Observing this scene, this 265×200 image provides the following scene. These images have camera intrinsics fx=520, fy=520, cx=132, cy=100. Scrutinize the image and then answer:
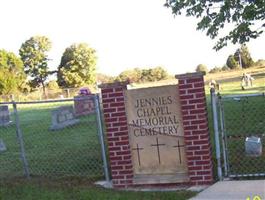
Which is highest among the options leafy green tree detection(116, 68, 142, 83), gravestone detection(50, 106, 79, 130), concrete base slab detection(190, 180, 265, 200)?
leafy green tree detection(116, 68, 142, 83)

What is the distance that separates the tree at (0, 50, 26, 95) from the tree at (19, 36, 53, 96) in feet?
13.2

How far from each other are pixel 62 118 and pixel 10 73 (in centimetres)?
5455

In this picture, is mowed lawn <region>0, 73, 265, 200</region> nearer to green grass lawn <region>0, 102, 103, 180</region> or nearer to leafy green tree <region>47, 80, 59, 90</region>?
green grass lawn <region>0, 102, 103, 180</region>

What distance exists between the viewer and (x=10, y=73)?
71.6m

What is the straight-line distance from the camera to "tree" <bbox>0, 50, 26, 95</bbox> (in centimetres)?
6769

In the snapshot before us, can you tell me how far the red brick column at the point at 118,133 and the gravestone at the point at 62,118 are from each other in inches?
401

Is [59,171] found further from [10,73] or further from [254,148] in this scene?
[10,73]

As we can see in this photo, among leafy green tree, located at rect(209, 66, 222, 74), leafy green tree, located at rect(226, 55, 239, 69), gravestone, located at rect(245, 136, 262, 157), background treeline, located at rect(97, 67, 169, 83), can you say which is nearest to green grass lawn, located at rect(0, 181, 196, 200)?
gravestone, located at rect(245, 136, 262, 157)

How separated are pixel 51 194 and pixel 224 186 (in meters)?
2.59

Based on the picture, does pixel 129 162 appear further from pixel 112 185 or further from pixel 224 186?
pixel 224 186

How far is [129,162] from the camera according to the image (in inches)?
326

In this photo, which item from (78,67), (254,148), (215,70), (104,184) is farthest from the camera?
(215,70)

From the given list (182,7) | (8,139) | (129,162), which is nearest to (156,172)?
(129,162)

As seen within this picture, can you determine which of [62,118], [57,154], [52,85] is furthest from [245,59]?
[57,154]
